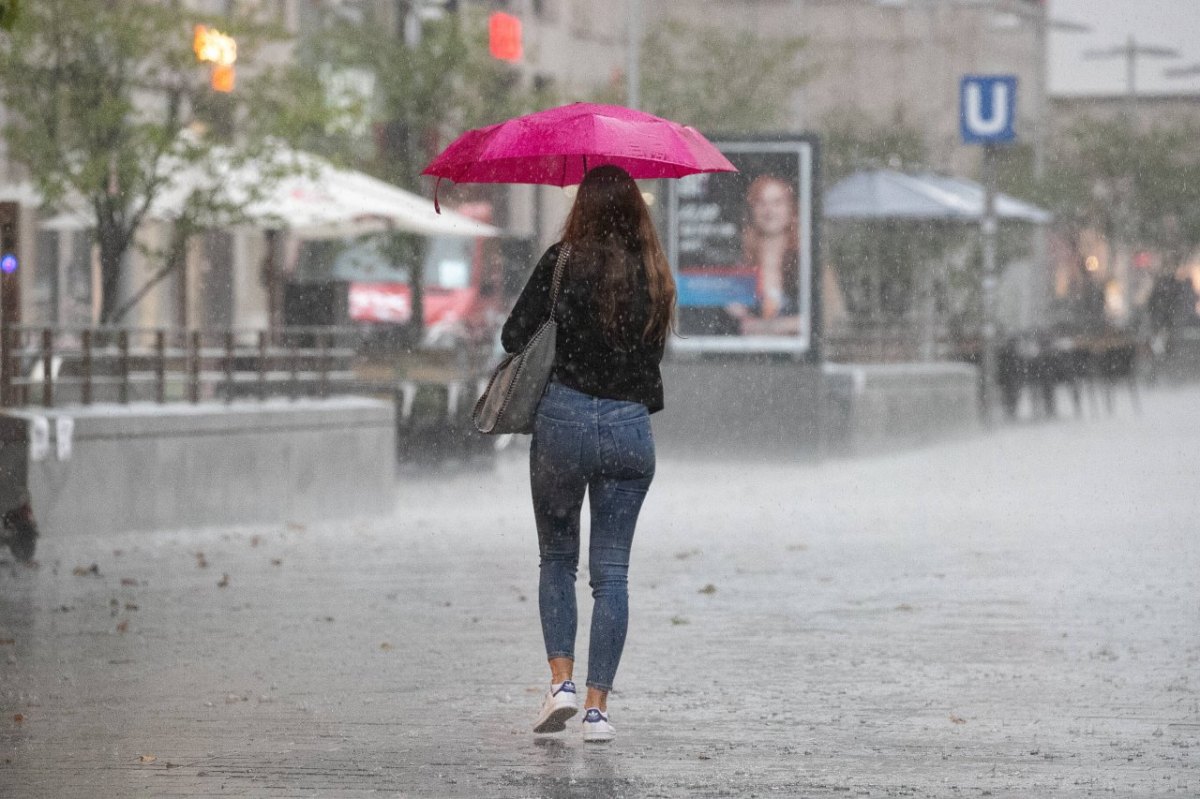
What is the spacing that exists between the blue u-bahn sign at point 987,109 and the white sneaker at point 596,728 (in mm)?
20164

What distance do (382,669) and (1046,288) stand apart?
207ft

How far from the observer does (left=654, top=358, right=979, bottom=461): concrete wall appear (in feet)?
72.0

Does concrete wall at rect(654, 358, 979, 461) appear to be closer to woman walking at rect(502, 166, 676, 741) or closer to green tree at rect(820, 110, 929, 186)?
woman walking at rect(502, 166, 676, 741)

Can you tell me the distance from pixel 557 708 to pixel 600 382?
0.97 meters

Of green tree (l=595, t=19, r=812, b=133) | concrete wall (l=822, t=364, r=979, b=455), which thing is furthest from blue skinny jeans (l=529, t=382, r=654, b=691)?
green tree (l=595, t=19, r=812, b=133)

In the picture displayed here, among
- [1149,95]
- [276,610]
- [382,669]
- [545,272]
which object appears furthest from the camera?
[1149,95]

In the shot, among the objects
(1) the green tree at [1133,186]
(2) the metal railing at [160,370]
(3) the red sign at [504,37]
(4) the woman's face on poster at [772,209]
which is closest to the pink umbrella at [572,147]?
(2) the metal railing at [160,370]

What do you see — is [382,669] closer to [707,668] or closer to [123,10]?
[707,668]

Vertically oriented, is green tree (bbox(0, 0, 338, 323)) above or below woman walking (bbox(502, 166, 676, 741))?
above

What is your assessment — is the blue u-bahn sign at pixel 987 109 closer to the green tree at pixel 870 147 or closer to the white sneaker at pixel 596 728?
the green tree at pixel 870 147

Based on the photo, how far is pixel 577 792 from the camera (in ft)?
21.1

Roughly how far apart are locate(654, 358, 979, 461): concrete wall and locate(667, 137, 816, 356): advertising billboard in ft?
0.81

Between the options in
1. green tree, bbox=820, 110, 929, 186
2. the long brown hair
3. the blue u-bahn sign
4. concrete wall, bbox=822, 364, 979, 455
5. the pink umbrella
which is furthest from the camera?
green tree, bbox=820, 110, 929, 186

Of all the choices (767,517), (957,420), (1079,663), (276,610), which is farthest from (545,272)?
(957,420)
